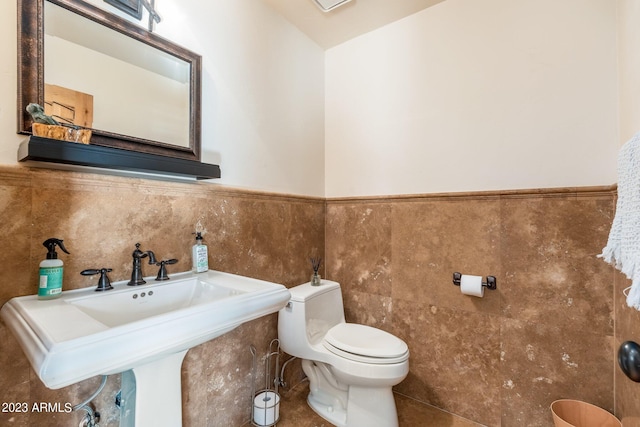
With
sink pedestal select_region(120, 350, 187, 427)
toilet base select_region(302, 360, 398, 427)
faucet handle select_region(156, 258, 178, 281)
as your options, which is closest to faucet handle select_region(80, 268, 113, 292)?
faucet handle select_region(156, 258, 178, 281)

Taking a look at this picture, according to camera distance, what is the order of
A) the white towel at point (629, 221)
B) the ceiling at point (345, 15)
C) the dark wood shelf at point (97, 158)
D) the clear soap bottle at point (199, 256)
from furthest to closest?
the ceiling at point (345, 15) → the clear soap bottle at point (199, 256) → the dark wood shelf at point (97, 158) → the white towel at point (629, 221)

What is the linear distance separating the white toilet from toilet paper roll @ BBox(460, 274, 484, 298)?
45 centimetres

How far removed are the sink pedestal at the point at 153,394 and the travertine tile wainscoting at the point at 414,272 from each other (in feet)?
0.73

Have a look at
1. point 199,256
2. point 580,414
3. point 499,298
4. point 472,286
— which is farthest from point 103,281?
point 580,414

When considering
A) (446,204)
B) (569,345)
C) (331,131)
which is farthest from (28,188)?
(569,345)

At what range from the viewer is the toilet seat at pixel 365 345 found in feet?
4.42

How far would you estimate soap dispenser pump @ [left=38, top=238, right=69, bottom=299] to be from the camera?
0.85 m

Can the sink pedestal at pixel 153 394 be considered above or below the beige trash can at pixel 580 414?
above

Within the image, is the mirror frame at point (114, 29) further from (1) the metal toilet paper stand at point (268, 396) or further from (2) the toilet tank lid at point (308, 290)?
(1) the metal toilet paper stand at point (268, 396)

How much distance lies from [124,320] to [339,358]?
98cm

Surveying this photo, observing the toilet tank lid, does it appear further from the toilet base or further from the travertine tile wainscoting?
the toilet base

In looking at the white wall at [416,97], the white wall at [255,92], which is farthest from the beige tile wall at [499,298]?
the white wall at [255,92]

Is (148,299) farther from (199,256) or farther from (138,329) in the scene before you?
(138,329)

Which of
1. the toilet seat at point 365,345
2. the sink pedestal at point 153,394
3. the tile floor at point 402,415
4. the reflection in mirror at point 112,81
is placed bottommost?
the tile floor at point 402,415
